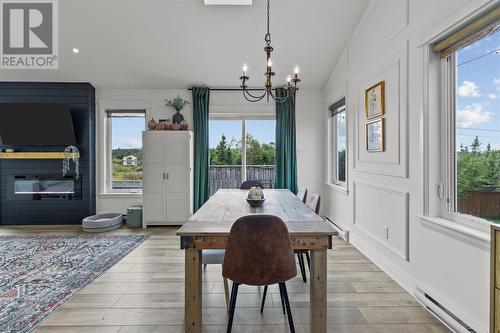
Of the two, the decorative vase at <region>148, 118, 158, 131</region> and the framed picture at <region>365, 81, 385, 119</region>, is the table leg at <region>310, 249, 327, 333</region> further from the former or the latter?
the decorative vase at <region>148, 118, 158, 131</region>

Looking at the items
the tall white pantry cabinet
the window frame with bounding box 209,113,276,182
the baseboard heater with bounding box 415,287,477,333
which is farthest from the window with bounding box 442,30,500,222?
the tall white pantry cabinet

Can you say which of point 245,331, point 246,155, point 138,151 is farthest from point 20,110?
point 245,331

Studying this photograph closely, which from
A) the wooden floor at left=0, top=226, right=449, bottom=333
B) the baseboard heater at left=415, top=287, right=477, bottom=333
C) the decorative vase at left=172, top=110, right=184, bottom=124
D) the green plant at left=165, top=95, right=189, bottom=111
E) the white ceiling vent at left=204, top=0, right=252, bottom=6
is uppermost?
the white ceiling vent at left=204, top=0, right=252, bottom=6

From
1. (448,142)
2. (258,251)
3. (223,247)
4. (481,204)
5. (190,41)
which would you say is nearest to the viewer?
(258,251)

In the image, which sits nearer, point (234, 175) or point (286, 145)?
point (286, 145)

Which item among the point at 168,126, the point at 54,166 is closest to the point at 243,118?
the point at 168,126

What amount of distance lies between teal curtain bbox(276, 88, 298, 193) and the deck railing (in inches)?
10.7

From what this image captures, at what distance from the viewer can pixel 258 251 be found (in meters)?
1.68

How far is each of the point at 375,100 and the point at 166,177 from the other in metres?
3.38

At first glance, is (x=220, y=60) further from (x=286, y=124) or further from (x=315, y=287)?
(x=315, y=287)

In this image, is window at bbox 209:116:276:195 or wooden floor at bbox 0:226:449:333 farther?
window at bbox 209:116:276:195

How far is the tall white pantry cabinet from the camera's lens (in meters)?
4.88

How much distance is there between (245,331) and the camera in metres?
2.00

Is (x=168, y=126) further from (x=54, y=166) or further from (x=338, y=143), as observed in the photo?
(x=338, y=143)
